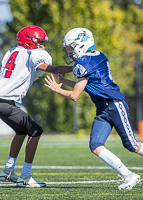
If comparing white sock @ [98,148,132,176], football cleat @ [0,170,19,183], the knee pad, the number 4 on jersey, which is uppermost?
the number 4 on jersey

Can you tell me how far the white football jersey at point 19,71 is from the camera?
15.3 feet

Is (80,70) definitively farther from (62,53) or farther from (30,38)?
(62,53)

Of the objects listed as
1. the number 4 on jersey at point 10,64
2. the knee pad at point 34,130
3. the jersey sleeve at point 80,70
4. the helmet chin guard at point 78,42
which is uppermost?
the helmet chin guard at point 78,42

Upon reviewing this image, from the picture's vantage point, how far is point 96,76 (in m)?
4.30

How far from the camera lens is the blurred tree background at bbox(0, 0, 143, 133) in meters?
14.7

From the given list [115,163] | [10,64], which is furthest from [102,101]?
[10,64]

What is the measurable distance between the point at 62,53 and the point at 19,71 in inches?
396

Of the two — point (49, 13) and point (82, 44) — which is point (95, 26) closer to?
point (49, 13)

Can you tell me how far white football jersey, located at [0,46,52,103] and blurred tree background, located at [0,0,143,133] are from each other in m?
9.49

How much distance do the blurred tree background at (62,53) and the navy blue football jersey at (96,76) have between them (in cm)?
985

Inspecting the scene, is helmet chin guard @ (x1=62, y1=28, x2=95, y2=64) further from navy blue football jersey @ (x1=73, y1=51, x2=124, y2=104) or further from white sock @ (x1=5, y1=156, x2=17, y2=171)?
white sock @ (x1=5, y1=156, x2=17, y2=171)

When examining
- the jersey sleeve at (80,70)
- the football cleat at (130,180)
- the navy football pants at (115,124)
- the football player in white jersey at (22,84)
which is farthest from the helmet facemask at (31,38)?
the football cleat at (130,180)

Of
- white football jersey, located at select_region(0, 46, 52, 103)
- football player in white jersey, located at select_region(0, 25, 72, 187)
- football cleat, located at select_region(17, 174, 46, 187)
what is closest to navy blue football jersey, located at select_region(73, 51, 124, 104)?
football player in white jersey, located at select_region(0, 25, 72, 187)

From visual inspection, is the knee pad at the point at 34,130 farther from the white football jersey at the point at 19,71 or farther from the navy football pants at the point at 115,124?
the navy football pants at the point at 115,124
